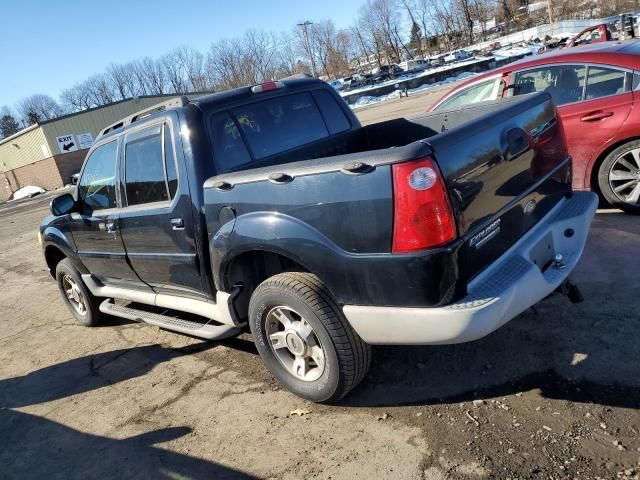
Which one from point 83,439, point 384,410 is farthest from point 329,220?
point 83,439

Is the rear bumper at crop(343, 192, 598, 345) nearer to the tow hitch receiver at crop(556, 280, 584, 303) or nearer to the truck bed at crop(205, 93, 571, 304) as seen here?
the truck bed at crop(205, 93, 571, 304)

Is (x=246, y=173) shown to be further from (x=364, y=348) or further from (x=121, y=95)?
(x=121, y=95)

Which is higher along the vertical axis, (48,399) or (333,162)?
(333,162)

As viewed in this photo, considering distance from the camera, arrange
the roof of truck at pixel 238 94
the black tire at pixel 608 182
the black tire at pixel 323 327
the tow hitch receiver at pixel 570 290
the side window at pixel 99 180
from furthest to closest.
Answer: the black tire at pixel 608 182
the side window at pixel 99 180
the roof of truck at pixel 238 94
the tow hitch receiver at pixel 570 290
the black tire at pixel 323 327

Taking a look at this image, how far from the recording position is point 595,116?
5.15 m

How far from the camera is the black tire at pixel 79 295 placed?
17.8ft

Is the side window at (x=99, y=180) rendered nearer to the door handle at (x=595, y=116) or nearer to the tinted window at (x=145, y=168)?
the tinted window at (x=145, y=168)

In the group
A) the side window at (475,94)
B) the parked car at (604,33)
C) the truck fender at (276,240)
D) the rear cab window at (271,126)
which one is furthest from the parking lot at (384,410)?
the parked car at (604,33)

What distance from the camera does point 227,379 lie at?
3891 mm

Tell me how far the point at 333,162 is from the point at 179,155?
140 centimetres

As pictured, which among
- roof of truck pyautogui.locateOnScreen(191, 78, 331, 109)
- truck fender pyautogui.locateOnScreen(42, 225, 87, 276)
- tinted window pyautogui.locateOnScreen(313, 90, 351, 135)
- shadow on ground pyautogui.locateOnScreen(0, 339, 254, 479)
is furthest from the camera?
truck fender pyautogui.locateOnScreen(42, 225, 87, 276)

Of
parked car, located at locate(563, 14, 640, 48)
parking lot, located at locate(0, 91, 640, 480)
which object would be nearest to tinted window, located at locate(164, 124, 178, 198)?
parking lot, located at locate(0, 91, 640, 480)

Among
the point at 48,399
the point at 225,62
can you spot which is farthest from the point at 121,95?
the point at 48,399

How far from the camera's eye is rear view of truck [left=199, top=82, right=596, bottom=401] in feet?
8.14
